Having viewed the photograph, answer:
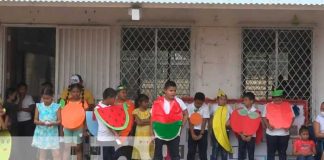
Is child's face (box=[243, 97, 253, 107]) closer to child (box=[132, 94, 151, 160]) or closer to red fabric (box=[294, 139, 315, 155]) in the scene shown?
red fabric (box=[294, 139, 315, 155])

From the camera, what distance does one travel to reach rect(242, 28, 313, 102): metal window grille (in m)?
9.30

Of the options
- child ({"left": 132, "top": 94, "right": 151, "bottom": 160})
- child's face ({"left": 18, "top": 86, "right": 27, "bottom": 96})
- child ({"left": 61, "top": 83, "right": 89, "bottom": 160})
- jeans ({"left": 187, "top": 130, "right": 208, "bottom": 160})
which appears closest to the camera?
child ({"left": 61, "top": 83, "right": 89, "bottom": 160})

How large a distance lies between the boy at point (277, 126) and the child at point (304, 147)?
18 cm

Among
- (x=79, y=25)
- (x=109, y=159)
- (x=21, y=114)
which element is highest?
(x=79, y=25)

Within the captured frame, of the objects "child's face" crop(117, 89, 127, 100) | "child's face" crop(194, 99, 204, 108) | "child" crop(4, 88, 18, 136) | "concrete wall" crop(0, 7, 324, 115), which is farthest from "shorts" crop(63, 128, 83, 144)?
"child's face" crop(194, 99, 204, 108)

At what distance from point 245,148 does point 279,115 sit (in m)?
0.72

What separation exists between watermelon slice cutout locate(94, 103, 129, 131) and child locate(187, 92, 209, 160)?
112 cm

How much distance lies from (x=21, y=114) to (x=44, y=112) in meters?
1.19

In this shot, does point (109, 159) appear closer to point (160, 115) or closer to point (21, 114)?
point (160, 115)

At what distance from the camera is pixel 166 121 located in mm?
7746

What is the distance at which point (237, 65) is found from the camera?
9.29 m

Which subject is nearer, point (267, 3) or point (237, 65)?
point (267, 3)

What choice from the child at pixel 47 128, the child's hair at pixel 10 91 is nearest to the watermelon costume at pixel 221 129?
the child at pixel 47 128

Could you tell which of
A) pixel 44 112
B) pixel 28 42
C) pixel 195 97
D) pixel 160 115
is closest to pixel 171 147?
pixel 160 115
